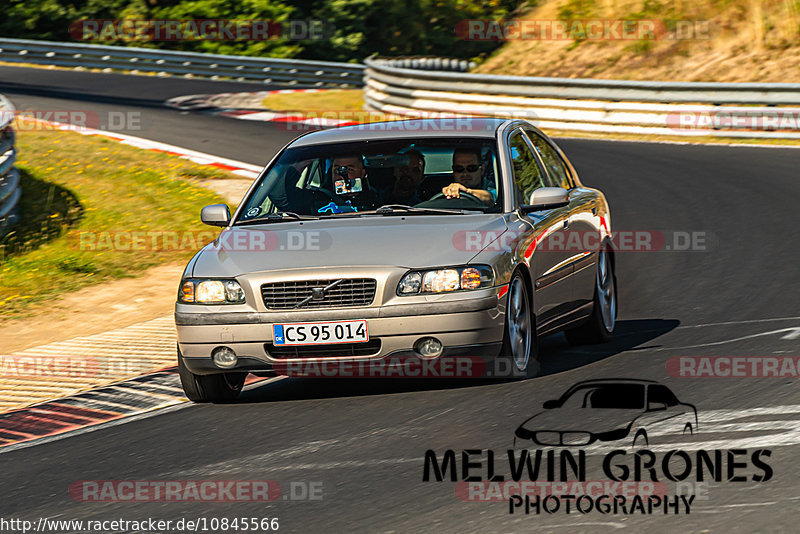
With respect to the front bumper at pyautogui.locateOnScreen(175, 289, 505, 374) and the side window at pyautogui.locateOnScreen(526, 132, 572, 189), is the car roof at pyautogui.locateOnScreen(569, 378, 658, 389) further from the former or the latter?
the side window at pyautogui.locateOnScreen(526, 132, 572, 189)

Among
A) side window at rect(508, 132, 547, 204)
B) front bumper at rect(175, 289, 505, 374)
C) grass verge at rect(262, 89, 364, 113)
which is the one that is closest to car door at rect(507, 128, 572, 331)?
side window at rect(508, 132, 547, 204)

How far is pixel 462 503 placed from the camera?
516 centimetres

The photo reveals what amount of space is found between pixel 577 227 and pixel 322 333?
2.47 meters

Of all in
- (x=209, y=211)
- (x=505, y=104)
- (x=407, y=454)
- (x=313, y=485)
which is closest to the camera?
(x=313, y=485)

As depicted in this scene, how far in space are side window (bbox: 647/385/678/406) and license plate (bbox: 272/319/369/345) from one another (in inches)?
61.5

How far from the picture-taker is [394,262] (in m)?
7.08

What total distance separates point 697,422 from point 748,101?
16.6m

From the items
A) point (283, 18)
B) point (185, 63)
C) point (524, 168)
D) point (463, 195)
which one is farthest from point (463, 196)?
point (283, 18)

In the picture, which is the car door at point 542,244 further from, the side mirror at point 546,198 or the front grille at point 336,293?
the front grille at point 336,293

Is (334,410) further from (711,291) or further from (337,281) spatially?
(711,291)

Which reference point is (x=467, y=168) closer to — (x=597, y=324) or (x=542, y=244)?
(x=542, y=244)

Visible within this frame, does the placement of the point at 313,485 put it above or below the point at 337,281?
below

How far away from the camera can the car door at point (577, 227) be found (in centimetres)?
857

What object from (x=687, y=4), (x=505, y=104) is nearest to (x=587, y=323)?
(x=505, y=104)
